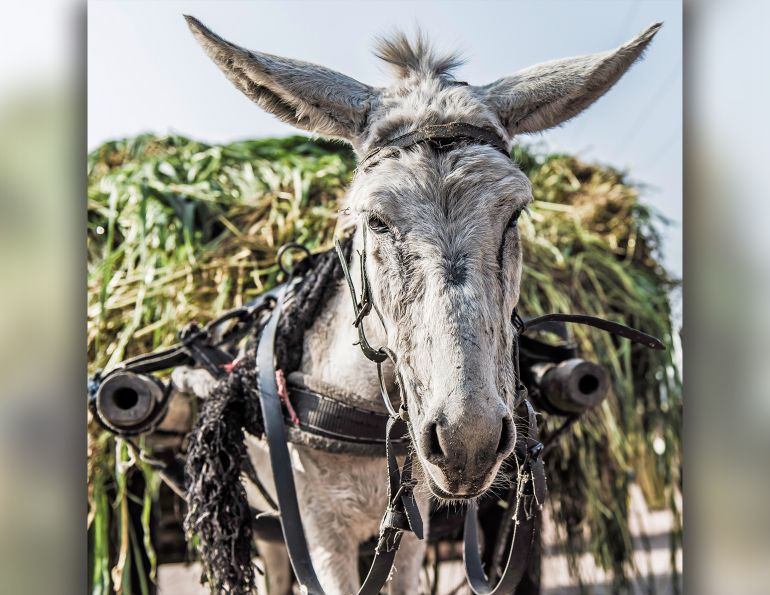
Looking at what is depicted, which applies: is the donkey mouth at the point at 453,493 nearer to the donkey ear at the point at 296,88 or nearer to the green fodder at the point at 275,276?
the donkey ear at the point at 296,88

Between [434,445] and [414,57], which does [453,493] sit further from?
[414,57]

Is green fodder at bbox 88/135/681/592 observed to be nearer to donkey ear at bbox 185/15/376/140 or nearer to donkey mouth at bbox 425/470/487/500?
donkey ear at bbox 185/15/376/140

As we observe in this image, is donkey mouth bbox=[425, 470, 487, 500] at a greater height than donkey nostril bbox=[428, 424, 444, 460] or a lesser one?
lesser

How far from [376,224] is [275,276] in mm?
1013

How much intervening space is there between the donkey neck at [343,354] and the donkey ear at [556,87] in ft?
1.01

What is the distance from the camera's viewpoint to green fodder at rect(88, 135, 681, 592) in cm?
195

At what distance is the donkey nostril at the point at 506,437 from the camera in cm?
91

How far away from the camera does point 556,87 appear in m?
1.16

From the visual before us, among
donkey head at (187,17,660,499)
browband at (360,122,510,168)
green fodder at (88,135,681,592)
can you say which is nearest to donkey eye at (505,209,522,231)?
donkey head at (187,17,660,499)

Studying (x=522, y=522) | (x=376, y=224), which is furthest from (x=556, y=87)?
(x=522, y=522)

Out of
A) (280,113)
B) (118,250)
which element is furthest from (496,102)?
(118,250)

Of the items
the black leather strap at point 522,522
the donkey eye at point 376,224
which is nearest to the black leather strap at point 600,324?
the black leather strap at point 522,522
